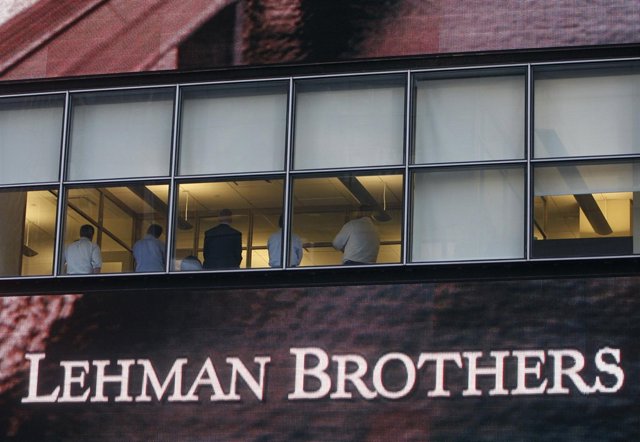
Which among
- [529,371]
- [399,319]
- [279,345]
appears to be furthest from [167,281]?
[529,371]

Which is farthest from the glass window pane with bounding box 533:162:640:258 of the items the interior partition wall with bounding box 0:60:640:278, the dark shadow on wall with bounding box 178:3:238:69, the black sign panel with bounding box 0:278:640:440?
the dark shadow on wall with bounding box 178:3:238:69

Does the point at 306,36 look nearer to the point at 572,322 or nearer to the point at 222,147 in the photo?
the point at 222,147

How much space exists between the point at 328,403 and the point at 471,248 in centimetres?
225

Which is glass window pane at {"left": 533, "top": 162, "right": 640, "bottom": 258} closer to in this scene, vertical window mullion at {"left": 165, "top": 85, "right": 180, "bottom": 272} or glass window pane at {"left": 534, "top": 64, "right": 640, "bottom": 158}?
glass window pane at {"left": 534, "top": 64, "right": 640, "bottom": 158}

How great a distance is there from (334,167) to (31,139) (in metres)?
3.75

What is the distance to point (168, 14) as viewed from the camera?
698 inches

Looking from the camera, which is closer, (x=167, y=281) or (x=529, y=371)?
(x=529, y=371)

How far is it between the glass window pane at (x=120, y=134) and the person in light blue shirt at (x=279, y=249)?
161 cm

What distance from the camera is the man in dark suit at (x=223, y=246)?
54.9 feet

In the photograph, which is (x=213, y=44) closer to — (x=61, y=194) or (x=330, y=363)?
(x=61, y=194)

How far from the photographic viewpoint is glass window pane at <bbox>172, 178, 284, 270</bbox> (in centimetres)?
1675

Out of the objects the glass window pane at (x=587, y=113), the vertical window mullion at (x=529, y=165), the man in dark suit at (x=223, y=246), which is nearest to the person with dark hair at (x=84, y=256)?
the man in dark suit at (x=223, y=246)

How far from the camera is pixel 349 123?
17031mm

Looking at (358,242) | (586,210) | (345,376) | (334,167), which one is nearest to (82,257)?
(334,167)
